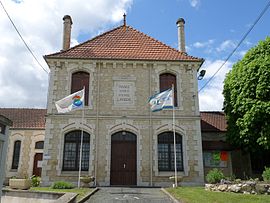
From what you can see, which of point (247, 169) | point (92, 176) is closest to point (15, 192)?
point (92, 176)

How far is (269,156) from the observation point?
52.6 ft

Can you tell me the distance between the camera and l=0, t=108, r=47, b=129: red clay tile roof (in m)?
21.0

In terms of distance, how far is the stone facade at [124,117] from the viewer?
45.8ft

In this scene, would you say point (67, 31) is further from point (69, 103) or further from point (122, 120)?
point (122, 120)

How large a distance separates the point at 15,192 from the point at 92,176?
4078 mm

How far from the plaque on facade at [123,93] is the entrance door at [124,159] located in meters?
1.65

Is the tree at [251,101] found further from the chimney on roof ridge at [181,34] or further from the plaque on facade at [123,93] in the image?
the plaque on facade at [123,93]

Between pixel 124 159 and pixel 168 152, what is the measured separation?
2.37m

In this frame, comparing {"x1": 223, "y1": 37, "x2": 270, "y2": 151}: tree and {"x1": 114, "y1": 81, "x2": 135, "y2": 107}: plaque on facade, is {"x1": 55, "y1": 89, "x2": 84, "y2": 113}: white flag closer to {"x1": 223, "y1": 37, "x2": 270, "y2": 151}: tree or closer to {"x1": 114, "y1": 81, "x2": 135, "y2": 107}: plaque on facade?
{"x1": 114, "y1": 81, "x2": 135, "y2": 107}: plaque on facade

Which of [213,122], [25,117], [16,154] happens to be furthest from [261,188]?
[25,117]

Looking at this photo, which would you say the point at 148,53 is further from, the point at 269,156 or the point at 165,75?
the point at 269,156

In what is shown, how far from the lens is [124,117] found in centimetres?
1468

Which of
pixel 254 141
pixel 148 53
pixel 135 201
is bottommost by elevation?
pixel 135 201

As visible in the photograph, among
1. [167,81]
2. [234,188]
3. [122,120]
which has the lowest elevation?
[234,188]
